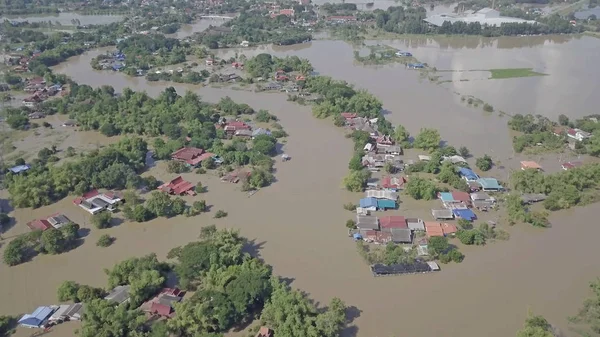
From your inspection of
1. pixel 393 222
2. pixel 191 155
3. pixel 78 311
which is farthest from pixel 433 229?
pixel 78 311

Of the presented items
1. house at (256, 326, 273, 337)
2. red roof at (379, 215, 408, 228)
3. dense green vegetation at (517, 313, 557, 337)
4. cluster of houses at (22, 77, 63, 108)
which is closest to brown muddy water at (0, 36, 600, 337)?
dense green vegetation at (517, 313, 557, 337)

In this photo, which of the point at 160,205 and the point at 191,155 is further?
the point at 191,155

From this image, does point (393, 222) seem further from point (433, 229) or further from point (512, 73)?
point (512, 73)

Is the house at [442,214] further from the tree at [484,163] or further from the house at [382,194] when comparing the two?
the tree at [484,163]

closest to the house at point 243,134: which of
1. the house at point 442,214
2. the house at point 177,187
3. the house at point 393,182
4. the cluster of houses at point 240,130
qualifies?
the cluster of houses at point 240,130

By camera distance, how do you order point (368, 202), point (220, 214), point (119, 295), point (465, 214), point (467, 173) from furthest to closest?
point (467, 173), point (368, 202), point (220, 214), point (465, 214), point (119, 295)

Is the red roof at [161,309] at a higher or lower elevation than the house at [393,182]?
lower

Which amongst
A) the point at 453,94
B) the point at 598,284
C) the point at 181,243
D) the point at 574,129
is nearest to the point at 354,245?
the point at 181,243
